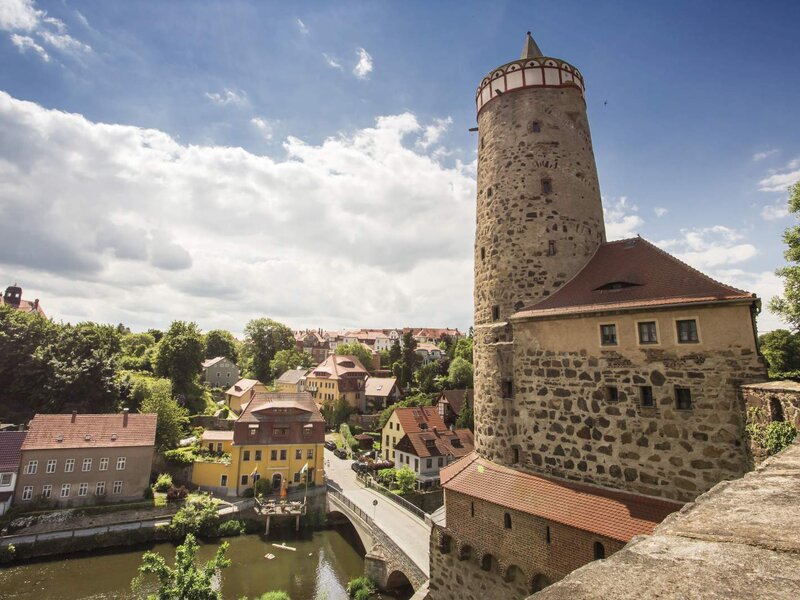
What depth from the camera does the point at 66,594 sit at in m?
24.2

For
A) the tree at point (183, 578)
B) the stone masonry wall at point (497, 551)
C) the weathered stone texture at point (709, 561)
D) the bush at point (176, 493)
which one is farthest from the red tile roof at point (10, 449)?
the weathered stone texture at point (709, 561)

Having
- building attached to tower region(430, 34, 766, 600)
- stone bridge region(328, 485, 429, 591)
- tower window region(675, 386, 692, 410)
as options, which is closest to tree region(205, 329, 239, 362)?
stone bridge region(328, 485, 429, 591)

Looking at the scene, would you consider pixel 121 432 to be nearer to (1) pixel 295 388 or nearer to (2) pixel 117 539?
(2) pixel 117 539

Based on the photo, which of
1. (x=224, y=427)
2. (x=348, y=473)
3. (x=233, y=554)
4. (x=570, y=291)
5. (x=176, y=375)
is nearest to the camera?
(x=570, y=291)

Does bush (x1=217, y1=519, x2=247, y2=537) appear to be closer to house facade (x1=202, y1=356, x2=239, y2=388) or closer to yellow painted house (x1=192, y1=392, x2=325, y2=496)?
yellow painted house (x1=192, y1=392, x2=325, y2=496)

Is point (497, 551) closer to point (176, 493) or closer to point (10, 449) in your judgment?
point (176, 493)

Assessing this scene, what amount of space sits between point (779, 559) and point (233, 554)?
3485 cm

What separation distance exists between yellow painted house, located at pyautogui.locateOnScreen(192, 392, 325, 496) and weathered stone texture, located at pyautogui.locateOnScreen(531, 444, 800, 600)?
122 feet

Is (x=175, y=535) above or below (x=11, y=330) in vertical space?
below

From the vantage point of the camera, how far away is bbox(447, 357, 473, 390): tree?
199 ft

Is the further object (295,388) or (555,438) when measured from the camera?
(295,388)

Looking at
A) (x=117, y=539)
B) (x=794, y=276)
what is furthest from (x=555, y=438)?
(x=117, y=539)

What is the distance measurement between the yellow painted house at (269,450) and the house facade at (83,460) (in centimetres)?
482

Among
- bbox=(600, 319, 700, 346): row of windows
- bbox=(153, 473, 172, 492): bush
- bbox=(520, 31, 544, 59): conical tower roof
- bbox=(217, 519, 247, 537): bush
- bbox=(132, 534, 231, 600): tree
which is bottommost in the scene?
bbox=(217, 519, 247, 537): bush
